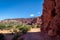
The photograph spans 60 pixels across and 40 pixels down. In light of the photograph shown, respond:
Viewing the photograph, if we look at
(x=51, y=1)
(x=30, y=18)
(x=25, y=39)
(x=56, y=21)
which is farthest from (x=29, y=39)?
(x=30, y=18)

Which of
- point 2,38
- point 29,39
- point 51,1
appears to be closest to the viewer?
point 51,1

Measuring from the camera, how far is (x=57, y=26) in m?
14.4

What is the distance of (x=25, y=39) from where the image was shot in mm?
20562

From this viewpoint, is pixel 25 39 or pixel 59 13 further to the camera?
pixel 25 39

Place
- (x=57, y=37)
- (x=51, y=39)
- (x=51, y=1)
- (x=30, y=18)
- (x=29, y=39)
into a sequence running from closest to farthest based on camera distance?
(x=57, y=37)
(x=51, y=39)
(x=51, y=1)
(x=29, y=39)
(x=30, y=18)

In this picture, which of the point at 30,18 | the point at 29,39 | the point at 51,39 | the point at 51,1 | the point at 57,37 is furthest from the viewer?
the point at 30,18

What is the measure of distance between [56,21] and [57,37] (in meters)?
1.41

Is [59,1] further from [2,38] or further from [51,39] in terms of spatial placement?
[2,38]

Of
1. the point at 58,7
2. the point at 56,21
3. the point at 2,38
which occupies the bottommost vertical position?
the point at 2,38

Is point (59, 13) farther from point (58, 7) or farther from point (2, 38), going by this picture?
point (2, 38)

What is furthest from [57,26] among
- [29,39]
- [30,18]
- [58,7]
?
[30,18]

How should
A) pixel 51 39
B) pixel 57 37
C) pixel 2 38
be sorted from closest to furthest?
pixel 57 37
pixel 51 39
pixel 2 38

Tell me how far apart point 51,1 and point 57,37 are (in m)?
5.49

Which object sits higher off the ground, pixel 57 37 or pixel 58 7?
pixel 58 7
